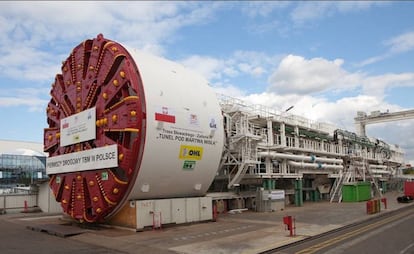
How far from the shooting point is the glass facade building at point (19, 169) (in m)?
74.2

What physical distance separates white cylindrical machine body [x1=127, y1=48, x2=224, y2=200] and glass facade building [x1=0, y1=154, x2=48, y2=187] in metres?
59.6

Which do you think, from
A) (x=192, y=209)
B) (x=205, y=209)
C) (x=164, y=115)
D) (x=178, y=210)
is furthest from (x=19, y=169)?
(x=164, y=115)

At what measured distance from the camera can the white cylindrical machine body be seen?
19297mm

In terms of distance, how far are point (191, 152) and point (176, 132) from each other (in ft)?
5.44

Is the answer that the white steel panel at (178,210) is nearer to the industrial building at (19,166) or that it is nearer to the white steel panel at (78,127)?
the white steel panel at (78,127)

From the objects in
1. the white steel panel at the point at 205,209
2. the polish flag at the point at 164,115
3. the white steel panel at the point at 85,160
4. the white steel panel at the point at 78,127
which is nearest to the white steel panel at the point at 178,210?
the white steel panel at the point at 205,209

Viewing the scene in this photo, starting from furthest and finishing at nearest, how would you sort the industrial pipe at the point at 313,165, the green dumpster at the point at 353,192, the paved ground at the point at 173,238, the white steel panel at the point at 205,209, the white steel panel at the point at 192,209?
the green dumpster at the point at 353,192
the industrial pipe at the point at 313,165
the white steel panel at the point at 205,209
the white steel panel at the point at 192,209
the paved ground at the point at 173,238

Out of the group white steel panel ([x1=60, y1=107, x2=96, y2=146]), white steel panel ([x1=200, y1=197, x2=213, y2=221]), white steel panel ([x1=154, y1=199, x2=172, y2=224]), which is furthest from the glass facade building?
white steel panel ([x1=154, y1=199, x2=172, y2=224])

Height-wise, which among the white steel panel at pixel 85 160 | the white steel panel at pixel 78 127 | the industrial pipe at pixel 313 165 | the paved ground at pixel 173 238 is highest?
the white steel panel at pixel 78 127

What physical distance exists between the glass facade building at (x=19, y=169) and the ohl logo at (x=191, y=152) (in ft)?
197

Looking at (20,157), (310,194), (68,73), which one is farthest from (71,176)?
(20,157)

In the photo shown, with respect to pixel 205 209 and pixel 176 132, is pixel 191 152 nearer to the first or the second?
pixel 176 132

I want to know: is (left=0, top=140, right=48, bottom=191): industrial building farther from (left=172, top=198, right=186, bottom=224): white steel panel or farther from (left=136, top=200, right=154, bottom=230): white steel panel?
(left=136, top=200, right=154, bottom=230): white steel panel

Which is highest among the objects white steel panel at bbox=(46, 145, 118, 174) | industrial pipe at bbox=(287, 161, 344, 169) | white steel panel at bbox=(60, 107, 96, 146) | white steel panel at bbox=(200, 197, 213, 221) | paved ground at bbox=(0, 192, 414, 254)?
white steel panel at bbox=(60, 107, 96, 146)
